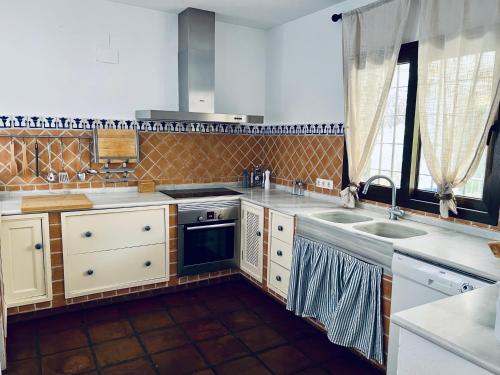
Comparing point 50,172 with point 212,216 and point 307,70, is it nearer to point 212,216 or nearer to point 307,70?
point 212,216

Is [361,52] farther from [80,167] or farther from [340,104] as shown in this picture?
[80,167]

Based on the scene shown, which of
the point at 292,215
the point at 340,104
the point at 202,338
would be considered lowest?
the point at 202,338

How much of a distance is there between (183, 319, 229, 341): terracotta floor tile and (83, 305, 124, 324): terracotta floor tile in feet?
1.84

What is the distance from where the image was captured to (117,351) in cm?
245

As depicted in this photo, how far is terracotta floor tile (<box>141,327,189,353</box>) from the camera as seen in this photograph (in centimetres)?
251

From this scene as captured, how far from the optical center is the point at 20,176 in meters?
3.02

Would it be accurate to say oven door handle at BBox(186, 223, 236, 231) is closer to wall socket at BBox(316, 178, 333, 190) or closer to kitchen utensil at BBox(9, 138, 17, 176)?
wall socket at BBox(316, 178, 333, 190)

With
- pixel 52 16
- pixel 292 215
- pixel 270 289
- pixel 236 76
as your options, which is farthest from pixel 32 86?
pixel 270 289

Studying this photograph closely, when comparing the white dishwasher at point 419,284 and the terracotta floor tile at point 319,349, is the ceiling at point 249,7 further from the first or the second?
the terracotta floor tile at point 319,349

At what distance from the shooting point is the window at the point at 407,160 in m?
2.25

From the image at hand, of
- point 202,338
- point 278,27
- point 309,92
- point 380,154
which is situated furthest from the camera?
point 278,27

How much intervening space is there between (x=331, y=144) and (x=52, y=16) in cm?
241

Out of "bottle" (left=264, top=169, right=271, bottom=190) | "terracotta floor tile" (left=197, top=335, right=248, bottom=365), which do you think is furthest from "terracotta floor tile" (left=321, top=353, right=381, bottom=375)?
"bottle" (left=264, top=169, right=271, bottom=190)

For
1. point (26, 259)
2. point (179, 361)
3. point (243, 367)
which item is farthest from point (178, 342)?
point (26, 259)
